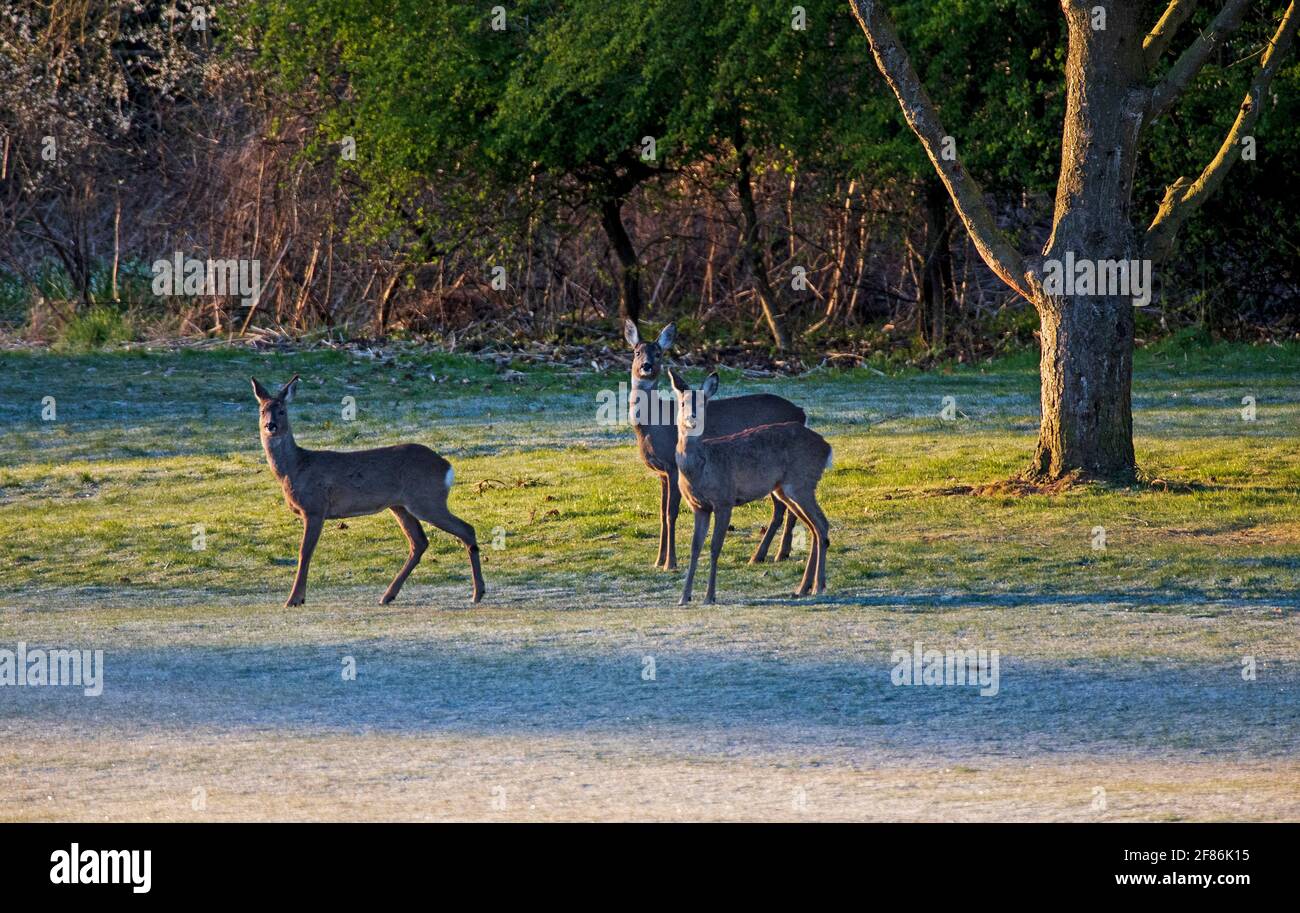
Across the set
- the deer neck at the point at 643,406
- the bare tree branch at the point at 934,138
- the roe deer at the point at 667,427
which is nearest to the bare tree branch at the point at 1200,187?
the bare tree branch at the point at 934,138

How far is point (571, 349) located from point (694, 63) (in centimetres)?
460

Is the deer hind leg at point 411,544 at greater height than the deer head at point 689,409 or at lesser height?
lesser

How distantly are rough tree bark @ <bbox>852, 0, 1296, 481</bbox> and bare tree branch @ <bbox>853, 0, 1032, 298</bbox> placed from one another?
2 cm

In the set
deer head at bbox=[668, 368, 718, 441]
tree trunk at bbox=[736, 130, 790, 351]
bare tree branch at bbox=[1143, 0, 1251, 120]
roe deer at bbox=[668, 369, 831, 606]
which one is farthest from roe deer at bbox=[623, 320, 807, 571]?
tree trunk at bbox=[736, 130, 790, 351]

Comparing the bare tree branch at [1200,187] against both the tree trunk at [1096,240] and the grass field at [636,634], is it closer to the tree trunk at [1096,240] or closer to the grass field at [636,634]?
the tree trunk at [1096,240]

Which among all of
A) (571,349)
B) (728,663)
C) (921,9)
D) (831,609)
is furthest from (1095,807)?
(571,349)

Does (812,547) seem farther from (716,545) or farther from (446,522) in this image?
(446,522)

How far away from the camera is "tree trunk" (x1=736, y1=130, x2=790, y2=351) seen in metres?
27.7

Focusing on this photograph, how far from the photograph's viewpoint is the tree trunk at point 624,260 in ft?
94.3

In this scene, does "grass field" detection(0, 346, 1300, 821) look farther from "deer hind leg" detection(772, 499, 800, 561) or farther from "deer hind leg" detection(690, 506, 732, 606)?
"deer hind leg" detection(772, 499, 800, 561)

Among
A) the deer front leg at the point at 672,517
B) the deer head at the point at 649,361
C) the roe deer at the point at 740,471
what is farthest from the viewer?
the deer head at the point at 649,361

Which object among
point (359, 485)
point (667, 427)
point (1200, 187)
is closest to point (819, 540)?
point (667, 427)

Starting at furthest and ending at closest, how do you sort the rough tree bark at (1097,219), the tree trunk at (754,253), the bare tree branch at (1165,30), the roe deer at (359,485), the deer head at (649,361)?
the tree trunk at (754,253), the bare tree branch at (1165,30), the rough tree bark at (1097,219), the deer head at (649,361), the roe deer at (359,485)

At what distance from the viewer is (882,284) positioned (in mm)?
30266
